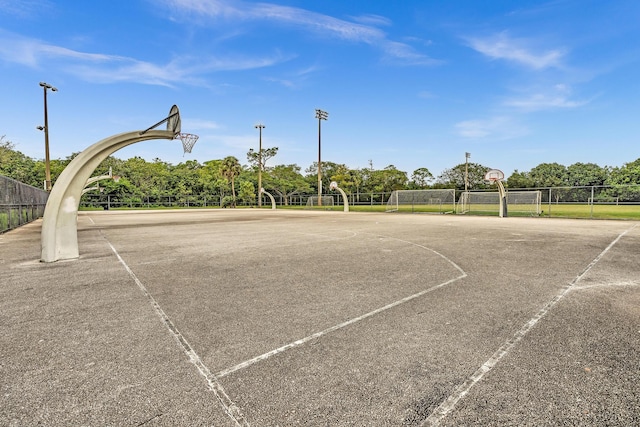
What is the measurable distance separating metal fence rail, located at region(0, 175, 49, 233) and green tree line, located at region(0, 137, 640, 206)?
26971 mm

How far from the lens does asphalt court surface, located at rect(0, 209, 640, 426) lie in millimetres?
1903

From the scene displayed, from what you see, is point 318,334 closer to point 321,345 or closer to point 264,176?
point 321,345

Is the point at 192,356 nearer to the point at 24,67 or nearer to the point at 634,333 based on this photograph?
the point at 634,333

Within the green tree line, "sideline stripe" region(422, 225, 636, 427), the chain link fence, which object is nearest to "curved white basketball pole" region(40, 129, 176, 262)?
"sideline stripe" region(422, 225, 636, 427)

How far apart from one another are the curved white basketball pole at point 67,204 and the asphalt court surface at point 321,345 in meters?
0.95

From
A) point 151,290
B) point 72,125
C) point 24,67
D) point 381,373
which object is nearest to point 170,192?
point 72,125

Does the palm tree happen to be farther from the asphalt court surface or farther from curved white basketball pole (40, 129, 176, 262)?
the asphalt court surface

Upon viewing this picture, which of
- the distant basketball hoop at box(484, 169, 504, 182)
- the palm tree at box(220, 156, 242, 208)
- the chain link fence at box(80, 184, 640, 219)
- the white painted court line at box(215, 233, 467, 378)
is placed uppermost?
the palm tree at box(220, 156, 242, 208)

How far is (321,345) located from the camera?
2.75m

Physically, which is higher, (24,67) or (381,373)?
(24,67)

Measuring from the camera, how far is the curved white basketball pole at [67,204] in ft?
21.4

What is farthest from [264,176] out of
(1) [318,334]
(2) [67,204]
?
(1) [318,334]

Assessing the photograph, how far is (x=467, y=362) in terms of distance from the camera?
245cm

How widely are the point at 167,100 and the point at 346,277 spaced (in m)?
37.5
